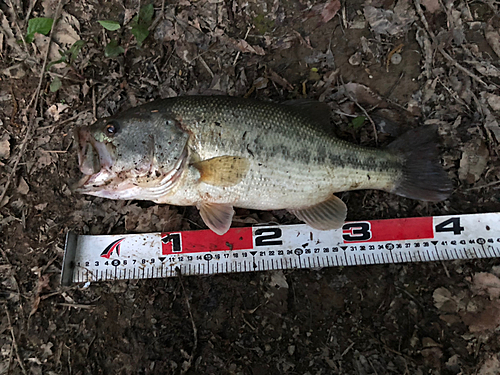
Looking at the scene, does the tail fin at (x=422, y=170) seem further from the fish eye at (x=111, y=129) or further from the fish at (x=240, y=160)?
the fish eye at (x=111, y=129)

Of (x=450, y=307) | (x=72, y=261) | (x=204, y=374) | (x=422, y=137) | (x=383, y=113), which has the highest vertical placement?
(x=383, y=113)

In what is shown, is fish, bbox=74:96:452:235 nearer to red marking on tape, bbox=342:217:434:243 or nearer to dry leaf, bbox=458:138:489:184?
red marking on tape, bbox=342:217:434:243

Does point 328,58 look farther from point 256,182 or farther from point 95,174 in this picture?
point 95,174

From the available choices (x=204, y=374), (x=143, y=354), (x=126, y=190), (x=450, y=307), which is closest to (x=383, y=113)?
(x=450, y=307)

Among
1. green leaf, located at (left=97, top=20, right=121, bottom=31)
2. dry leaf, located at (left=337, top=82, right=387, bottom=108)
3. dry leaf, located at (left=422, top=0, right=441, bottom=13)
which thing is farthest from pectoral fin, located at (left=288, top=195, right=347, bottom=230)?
green leaf, located at (left=97, top=20, right=121, bottom=31)

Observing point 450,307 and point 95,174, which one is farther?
point 450,307

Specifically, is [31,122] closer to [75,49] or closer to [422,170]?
[75,49]

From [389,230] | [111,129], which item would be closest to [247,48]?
[111,129]

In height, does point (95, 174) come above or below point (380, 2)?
below
